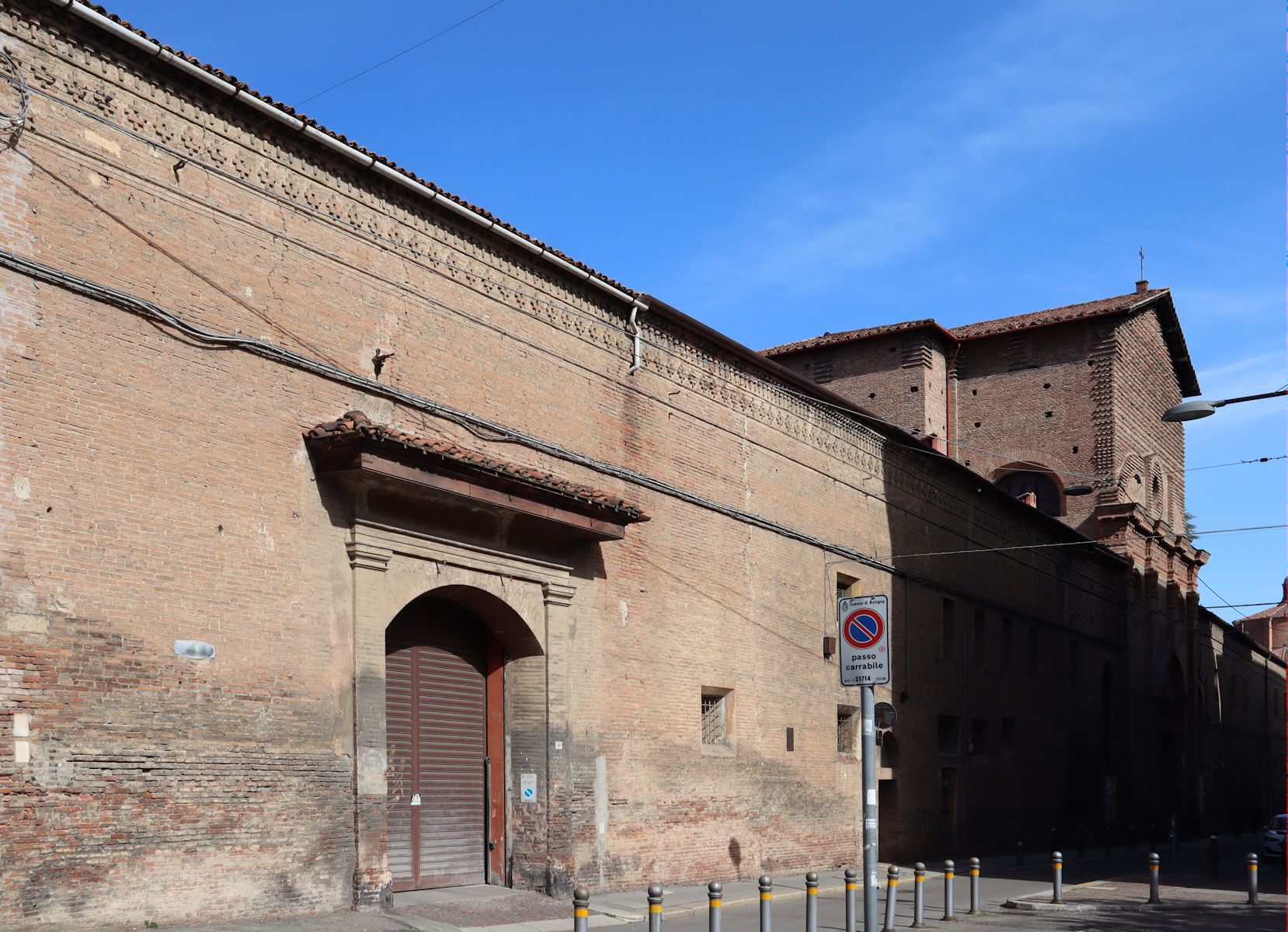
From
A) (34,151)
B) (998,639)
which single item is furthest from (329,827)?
(998,639)

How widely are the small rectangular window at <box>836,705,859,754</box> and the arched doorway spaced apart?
9284 millimetres

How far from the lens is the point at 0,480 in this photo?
11016 millimetres

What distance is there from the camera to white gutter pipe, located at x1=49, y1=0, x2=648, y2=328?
12289mm

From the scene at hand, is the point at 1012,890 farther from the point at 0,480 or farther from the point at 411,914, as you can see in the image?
the point at 0,480

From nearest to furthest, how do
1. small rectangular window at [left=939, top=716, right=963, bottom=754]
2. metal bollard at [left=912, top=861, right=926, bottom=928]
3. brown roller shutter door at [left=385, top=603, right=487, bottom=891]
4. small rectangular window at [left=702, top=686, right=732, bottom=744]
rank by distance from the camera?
1. metal bollard at [left=912, top=861, right=926, bottom=928]
2. brown roller shutter door at [left=385, top=603, right=487, bottom=891]
3. small rectangular window at [left=702, top=686, right=732, bottom=744]
4. small rectangular window at [left=939, top=716, right=963, bottom=754]

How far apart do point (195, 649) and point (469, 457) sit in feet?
12.6

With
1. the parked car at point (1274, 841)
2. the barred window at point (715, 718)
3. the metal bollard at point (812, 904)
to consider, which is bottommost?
the parked car at point (1274, 841)

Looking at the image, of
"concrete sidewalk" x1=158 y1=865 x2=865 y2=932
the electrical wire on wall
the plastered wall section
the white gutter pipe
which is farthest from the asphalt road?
the white gutter pipe

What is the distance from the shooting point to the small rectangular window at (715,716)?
20859 mm

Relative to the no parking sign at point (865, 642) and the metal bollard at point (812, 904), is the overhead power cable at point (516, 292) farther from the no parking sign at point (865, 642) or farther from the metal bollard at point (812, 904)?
the metal bollard at point (812, 904)

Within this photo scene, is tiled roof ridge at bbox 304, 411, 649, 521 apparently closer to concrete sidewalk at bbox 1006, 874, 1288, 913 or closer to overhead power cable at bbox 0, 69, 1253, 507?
overhead power cable at bbox 0, 69, 1253, 507

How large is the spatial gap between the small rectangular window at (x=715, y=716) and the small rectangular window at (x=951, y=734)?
9.63 metres

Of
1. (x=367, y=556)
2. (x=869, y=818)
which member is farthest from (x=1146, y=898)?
(x=367, y=556)

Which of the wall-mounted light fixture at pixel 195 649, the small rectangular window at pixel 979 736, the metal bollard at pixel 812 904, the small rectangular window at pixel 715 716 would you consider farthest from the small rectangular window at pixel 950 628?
the wall-mounted light fixture at pixel 195 649
